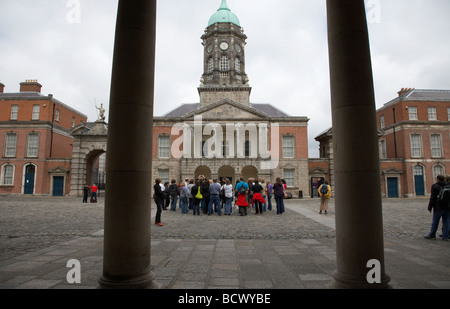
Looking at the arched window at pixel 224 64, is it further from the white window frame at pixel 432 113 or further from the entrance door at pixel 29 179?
the entrance door at pixel 29 179

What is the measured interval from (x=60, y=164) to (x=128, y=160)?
33892 millimetres

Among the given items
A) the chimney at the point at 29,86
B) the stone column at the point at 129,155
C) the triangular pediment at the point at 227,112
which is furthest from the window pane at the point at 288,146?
the chimney at the point at 29,86

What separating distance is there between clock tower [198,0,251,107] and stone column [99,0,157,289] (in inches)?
1247

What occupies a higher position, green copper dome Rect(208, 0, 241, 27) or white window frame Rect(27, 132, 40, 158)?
green copper dome Rect(208, 0, 241, 27)

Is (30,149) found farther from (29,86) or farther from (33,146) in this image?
(29,86)

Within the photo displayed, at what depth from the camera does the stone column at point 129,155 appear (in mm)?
3447

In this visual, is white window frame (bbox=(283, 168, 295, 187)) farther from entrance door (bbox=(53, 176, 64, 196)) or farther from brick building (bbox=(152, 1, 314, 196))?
entrance door (bbox=(53, 176, 64, 196))

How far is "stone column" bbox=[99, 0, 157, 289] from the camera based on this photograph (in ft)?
11.3

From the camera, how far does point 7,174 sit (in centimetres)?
3272

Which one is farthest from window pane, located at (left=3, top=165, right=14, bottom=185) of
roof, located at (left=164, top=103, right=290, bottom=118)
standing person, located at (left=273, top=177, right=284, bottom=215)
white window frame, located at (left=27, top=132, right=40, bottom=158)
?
standing person, located at (left=273, top=177, right=284, bottom=215)

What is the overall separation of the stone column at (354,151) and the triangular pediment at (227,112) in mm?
27861

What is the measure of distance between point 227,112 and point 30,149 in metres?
22.4

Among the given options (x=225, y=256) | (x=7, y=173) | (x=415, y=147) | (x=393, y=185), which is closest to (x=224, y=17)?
(x=415, y=147)
